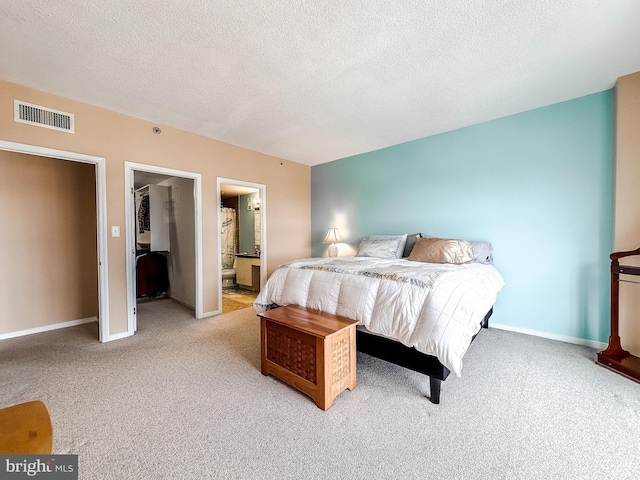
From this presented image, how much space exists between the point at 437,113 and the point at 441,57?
1.05 m

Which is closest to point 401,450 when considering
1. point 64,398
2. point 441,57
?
point 64,398

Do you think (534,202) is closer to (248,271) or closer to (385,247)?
(385,247)

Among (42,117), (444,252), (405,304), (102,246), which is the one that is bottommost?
(405,304)

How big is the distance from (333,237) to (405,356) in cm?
293

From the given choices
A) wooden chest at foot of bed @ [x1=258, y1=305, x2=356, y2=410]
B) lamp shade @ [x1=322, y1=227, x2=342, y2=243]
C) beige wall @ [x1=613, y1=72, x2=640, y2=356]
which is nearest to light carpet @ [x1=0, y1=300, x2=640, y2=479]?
wooden chest at foot of bed @ [x1=258, y1=305, x2=356, y2=410]

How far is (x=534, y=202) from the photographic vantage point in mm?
2945

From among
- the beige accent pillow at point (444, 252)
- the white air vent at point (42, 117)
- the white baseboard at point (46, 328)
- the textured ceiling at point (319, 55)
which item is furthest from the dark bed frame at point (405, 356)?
the white baseboard at point (46, 328)

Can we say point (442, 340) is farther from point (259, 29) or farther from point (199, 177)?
point (199, 177)

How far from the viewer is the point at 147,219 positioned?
5.05 m

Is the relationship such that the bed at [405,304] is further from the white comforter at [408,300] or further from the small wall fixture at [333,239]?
the small wall fixture at [333,239]

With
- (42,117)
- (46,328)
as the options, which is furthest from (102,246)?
(46,328)

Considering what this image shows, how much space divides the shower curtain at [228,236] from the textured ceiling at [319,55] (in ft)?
10.8

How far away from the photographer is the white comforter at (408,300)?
1.67 m

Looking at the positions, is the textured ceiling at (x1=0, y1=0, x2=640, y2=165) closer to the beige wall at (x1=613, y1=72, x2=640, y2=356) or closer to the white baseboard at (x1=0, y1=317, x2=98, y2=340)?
the beige wall at (x1=613, y1=72, x2=640, y2=356)
